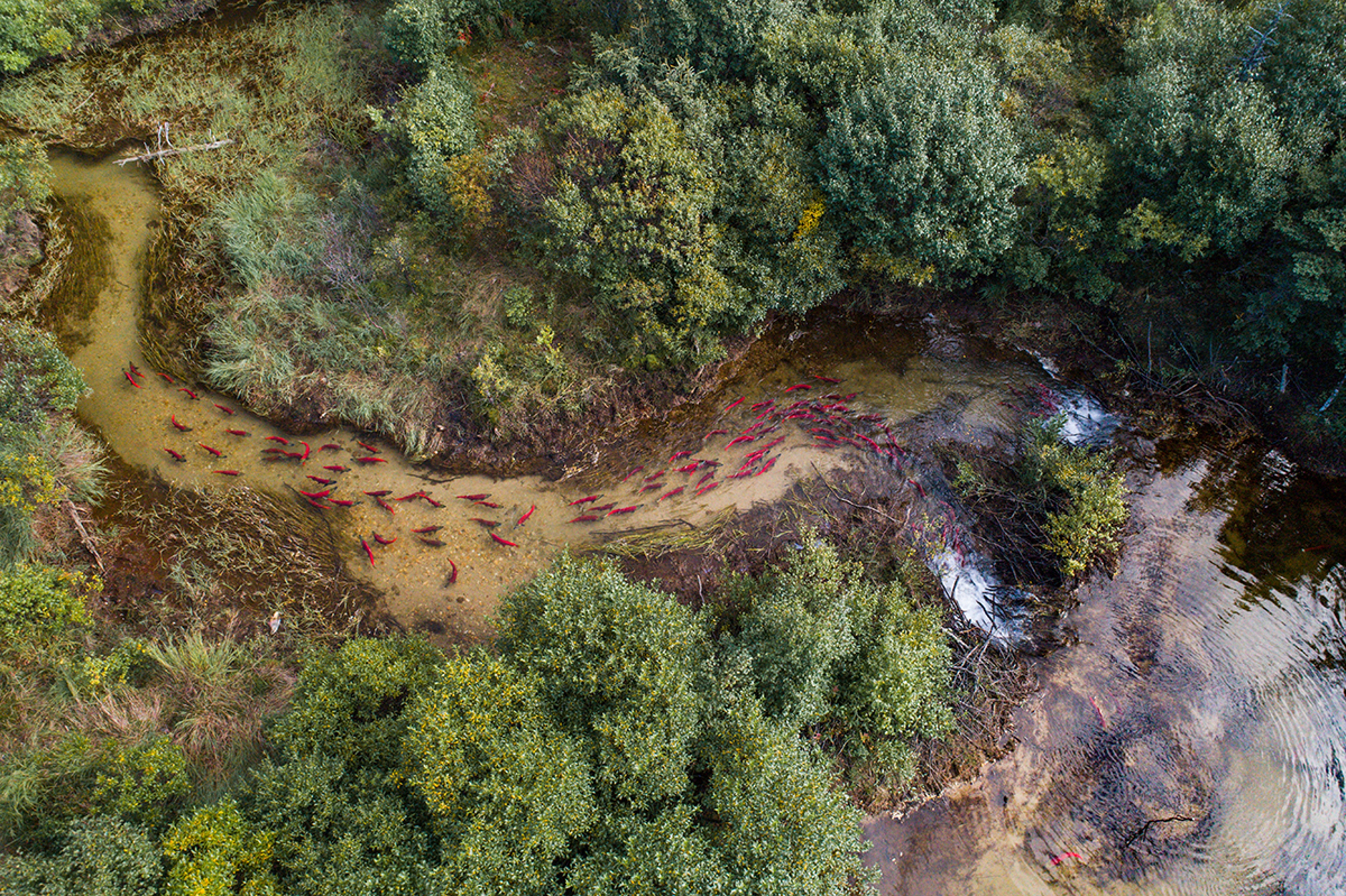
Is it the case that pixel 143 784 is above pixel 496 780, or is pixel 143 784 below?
below

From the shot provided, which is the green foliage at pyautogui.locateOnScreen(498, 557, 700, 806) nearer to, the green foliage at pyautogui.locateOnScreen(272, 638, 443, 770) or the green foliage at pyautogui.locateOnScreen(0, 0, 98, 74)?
the green foliage at pyautogui.locateOnScreen(272, 638, 443, 770)

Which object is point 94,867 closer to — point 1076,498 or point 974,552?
point 974,552

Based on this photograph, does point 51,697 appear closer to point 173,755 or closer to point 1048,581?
point 173,755

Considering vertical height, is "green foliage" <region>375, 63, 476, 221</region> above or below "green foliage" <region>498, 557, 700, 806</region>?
above

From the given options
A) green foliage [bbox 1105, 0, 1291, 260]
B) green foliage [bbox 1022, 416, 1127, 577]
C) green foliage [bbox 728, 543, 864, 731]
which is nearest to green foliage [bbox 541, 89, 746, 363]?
green foliage [bbox 728, 543, 864, 731]

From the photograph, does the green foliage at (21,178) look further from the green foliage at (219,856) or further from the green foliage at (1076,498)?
the green foliage at (1076,498)

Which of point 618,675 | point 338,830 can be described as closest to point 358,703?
point 338,830
